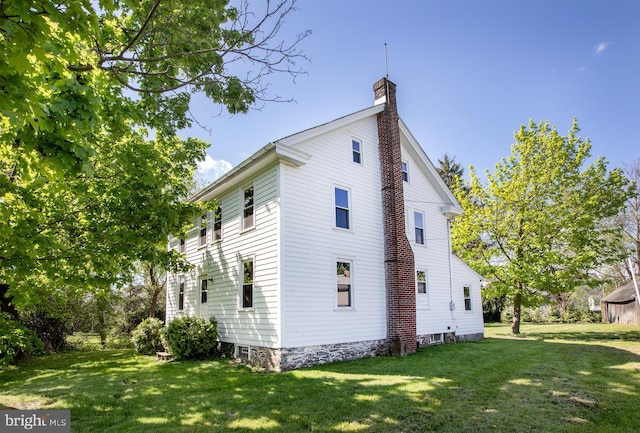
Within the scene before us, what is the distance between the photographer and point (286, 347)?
33.7 feet

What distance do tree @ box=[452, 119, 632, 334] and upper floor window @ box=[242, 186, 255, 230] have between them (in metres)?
14.9

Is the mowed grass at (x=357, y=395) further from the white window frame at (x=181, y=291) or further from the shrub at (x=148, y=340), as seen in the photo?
the white window frame at (x=181, y=291)

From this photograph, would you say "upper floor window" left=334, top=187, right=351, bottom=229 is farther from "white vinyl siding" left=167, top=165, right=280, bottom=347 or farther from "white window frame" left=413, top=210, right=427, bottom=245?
"white window frame" left=413, top=210, right=427, bottom=245

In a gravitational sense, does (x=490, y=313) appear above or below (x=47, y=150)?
below

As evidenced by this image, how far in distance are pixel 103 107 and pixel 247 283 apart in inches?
293

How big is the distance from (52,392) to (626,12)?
19159 mm

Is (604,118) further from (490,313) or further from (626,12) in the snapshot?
(490,313)

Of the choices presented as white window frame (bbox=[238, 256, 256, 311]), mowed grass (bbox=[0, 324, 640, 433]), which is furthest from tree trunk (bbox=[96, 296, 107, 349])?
white window frame (bbox=[238, 256, 256, 311])

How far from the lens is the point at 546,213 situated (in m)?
20.1

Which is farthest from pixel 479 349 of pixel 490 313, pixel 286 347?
pixel 490 313

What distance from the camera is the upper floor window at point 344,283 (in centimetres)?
1205

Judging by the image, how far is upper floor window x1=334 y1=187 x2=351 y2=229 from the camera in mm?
12634

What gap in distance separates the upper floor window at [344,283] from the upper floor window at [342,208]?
1.35 m

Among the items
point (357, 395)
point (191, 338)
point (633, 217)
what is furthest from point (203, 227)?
point (633, 217)
